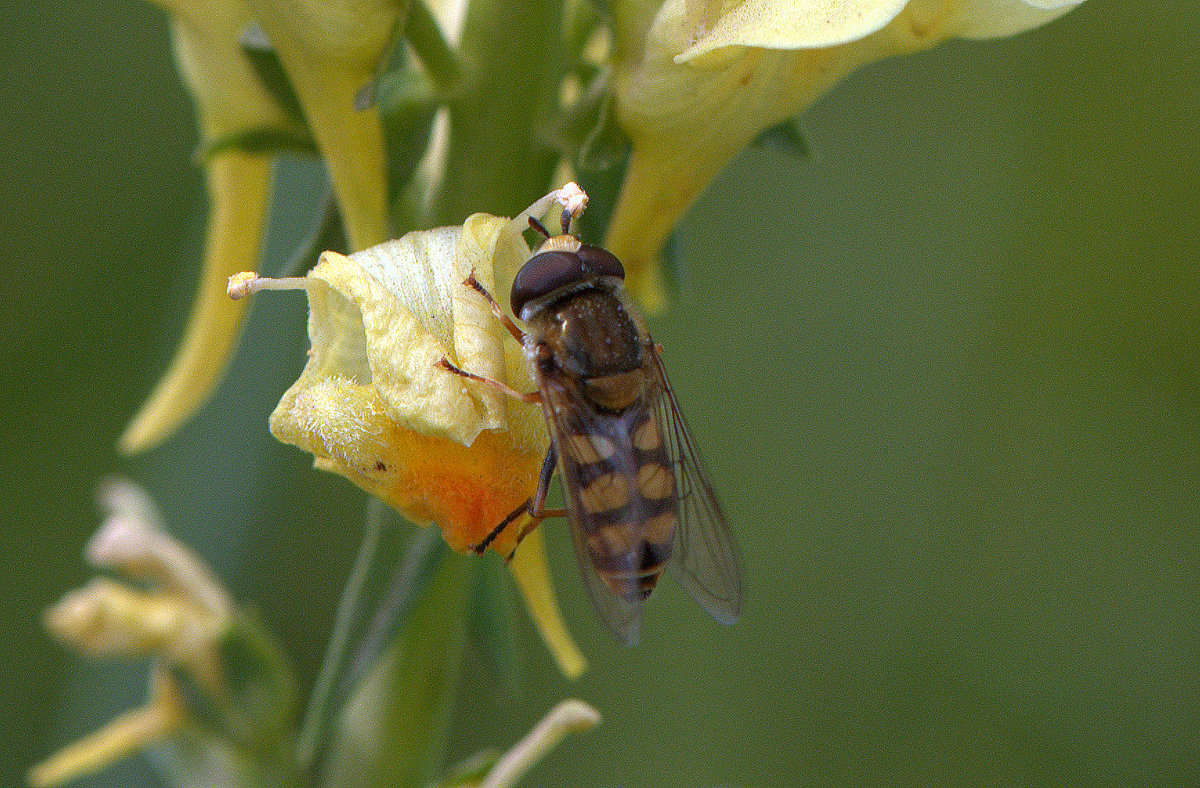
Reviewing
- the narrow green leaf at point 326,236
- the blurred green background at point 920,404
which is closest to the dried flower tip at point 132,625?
the narrow green leaf at point 326,236

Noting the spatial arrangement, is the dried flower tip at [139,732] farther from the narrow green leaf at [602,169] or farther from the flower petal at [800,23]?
the flower petal at [800,23]

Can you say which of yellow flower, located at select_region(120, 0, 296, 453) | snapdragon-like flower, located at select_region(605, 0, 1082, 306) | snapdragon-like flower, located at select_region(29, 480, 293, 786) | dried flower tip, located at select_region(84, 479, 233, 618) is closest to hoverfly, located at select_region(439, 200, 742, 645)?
snapdragon-like flower, located at select_region(605, 0, 1082, 306)

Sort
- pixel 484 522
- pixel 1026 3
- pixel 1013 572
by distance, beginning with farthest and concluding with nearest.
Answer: pixel 1013 572 < pixel 1026 3 < pixel 484 522

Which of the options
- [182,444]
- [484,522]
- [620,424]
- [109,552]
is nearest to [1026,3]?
[620,424]

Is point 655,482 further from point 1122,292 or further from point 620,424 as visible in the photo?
→ point 1122,292

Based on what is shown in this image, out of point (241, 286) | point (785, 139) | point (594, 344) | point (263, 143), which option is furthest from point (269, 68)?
point (785, 139)

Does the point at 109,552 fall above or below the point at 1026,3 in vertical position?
below
